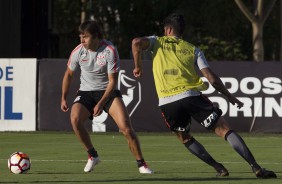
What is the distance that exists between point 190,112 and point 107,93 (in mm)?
1342

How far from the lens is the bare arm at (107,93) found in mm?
15289

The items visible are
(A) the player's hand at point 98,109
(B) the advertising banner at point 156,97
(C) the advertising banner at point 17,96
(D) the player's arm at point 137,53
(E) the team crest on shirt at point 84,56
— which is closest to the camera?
(D) the player's arm at point 137,53

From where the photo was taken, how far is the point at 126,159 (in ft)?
61.2

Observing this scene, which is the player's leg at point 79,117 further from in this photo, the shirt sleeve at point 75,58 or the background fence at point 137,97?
the background fence at point 137,97

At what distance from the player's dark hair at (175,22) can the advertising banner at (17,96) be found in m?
12.8

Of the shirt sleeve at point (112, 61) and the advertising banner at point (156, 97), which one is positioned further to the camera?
the advertising banner at point (156, 97)

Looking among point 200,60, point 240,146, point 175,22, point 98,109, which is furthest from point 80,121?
point 240,146

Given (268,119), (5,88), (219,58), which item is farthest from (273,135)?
(219,58)

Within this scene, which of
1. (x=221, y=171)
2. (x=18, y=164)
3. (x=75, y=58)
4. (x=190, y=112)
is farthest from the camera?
(x=75, y=58)

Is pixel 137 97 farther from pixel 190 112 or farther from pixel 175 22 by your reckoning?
pixel 175 22

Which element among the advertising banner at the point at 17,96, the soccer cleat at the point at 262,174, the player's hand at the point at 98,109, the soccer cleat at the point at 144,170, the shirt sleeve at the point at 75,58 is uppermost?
the shirt sleeve at the point at 75,58

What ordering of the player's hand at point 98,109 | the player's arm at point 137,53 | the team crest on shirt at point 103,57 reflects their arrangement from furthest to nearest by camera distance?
the team crest on shirt at point 103,57
the player's hand at point 98,109
the player's arm at point 137,53

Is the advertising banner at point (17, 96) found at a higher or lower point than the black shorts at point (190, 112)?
lower

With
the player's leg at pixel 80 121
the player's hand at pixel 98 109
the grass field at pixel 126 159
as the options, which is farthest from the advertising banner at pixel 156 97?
the player's hand at pixel 98 109
